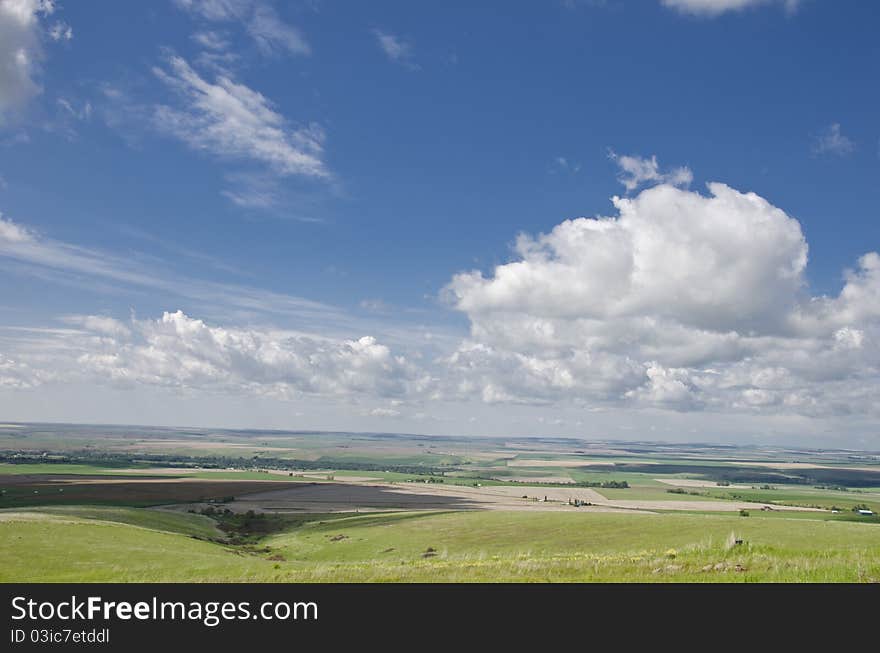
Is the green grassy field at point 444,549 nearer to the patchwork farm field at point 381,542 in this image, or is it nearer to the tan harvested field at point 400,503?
the patchwork farm field at point 381,542

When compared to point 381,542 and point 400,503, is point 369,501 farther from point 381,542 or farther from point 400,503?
point 381,542

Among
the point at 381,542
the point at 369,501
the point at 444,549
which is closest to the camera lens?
the point at 444,549

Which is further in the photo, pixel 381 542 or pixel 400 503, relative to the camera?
pixel 400 503

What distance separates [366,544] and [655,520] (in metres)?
41.1

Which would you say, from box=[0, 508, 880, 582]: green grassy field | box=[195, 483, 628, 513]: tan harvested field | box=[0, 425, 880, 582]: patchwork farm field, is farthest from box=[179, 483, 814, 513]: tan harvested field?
box=[0, 508, 880, 582]: green grassy field

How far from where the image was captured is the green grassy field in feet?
62.7

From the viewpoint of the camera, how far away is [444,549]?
60500mm

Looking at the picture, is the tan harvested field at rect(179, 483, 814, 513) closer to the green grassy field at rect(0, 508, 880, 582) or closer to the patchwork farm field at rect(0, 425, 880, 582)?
the patchwork farm field at rect(0, 425, 880, 582)

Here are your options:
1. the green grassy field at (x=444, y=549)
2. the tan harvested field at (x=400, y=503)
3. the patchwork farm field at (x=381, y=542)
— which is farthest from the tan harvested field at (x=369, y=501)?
the green grassy field at (x=444, y=549)

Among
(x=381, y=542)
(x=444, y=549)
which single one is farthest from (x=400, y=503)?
(x=444, y=549)

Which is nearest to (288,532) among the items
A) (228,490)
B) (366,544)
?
(366,544)

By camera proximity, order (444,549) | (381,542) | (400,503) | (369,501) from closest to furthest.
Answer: (444,549) < (381,542) < (400,503) < (369,501)

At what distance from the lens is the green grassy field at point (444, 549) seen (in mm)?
19125
